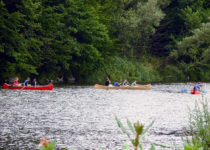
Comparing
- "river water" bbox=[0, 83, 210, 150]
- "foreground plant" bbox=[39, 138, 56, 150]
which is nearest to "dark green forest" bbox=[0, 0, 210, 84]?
"river water" bbox=[0, 83, 210, 150]

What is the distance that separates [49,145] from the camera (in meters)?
2.36

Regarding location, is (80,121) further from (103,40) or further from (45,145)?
(103,40)

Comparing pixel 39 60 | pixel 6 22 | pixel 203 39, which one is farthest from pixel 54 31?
pixel 203 39

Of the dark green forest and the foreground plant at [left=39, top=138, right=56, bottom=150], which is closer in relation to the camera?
the foreground plant at [left=39, top=138, right=56, bottom=150]

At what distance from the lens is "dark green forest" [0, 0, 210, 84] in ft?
146

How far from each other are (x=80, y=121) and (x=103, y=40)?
3382cm

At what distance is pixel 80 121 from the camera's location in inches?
836

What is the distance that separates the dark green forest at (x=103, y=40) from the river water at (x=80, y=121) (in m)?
12.8

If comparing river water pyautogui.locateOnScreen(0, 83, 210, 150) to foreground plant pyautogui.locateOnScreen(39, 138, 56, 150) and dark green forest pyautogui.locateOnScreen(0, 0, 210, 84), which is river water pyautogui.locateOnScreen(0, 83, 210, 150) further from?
dark green forest pyautogui.locateOnScreen(0, 0, 210, 84)

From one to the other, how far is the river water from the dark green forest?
503 inches

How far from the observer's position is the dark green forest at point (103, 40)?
4447 cm

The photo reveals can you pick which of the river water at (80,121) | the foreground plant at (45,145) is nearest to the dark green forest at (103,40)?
the river water at (80,121)

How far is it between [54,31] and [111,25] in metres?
12.0

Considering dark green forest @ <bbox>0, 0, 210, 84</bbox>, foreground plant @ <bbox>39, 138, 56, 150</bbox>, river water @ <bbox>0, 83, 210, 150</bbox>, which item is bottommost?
river water @ <bbox>0, 83, 210, 150</bbox>
